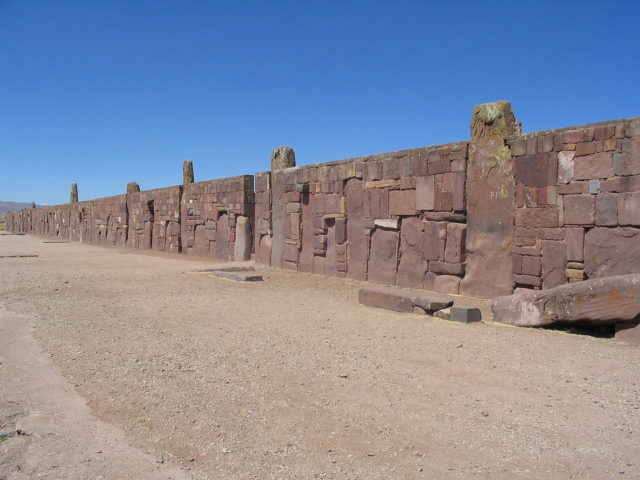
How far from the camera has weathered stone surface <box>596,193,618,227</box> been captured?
6.65 m

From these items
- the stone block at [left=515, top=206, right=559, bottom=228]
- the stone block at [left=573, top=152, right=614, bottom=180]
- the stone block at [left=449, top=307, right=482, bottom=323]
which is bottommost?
the stone block at [left=449, top=307, right=482, bottom=323]

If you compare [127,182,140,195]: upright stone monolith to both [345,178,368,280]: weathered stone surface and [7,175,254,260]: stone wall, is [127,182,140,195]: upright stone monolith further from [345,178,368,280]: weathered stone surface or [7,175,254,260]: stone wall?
[345,178,368,280]: weathered stone surface

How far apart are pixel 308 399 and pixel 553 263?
499 cm

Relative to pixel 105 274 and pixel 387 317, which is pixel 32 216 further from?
pixel 387 317

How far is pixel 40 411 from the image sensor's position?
335 centimetres

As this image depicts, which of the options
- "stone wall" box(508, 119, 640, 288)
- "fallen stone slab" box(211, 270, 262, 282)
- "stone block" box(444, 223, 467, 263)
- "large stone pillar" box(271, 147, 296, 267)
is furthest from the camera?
"large stone pillar" box(271, 147, 296, 267)

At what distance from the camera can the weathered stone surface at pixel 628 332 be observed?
206 inches

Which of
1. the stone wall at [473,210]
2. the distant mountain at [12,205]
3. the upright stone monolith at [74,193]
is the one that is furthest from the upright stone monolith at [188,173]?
the distant mountain at [12,205]

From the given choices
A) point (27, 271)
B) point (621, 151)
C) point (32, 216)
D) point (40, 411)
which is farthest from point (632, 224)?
point (32, 216)

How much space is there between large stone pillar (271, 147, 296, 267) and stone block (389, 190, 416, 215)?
3852mm

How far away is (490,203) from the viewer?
8.13 meters

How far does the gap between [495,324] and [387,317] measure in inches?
49.4

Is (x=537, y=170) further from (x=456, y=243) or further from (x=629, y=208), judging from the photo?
(x=456, y=243)

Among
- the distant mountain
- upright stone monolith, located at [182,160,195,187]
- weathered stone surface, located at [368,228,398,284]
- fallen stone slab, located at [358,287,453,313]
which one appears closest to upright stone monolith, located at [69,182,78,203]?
upright stone monolith, located at [182,160,195,187]
